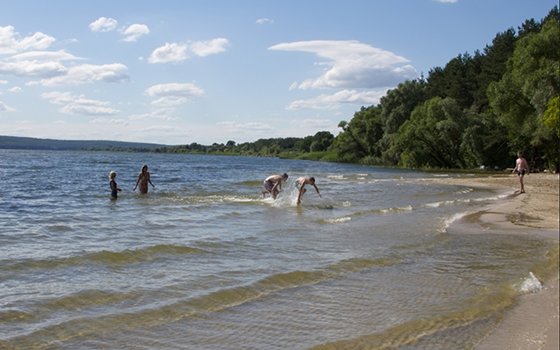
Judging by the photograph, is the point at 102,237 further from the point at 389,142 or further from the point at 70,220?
the point at 389,142

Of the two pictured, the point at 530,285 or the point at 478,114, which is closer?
the point at 530,285

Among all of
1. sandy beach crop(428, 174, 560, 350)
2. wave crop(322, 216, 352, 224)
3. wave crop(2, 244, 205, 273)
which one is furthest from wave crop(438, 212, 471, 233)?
wave crop(2, 244, 205, 273)

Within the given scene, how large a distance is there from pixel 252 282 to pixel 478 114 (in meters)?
65.4

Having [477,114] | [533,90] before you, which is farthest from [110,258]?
[477,114]

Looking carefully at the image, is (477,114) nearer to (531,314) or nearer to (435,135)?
(435,135)

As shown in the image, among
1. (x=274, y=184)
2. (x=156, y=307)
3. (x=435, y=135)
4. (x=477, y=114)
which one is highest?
(x=477, y=114)

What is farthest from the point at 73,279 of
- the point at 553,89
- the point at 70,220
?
the point at 553,89

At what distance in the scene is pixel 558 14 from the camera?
6906 cm

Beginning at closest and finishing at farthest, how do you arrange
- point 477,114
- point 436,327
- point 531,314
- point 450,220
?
point 436,327 < point 531,314 < point 450,220 < point 477,114

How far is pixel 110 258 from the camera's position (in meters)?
11.2

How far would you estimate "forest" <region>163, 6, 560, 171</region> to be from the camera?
154ft

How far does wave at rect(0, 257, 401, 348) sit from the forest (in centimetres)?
3388

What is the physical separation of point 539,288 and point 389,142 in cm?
7942

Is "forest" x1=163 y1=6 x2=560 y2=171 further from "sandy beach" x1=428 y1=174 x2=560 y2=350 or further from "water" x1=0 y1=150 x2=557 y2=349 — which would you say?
"water" x1=0 y1=150 x2=557 y2=349
